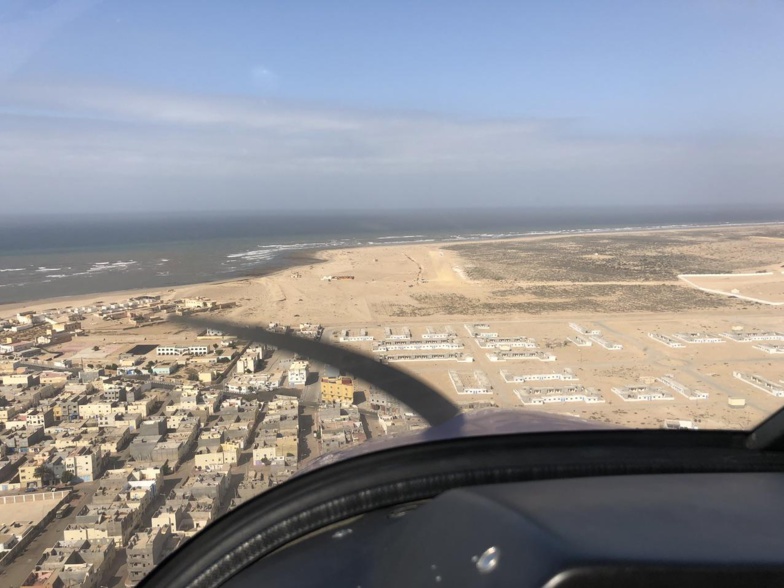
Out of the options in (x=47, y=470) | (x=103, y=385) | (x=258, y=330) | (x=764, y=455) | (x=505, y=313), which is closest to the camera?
(x=764, y=455)

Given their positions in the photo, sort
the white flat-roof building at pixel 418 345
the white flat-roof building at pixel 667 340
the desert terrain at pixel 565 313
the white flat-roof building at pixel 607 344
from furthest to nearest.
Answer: the white flat-roof building at pixel 607 344
the white flat-roof building at pixel 667 340
the white flat-roof building at pixel 418 345
the desert terrain at pixel 565 313

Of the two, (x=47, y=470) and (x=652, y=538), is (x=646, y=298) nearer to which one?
(x=47, y=470)

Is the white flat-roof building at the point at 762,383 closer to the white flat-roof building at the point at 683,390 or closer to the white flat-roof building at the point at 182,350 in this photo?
the white flat-roof building at the point at 683,390

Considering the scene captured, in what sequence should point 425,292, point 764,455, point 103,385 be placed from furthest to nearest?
point 425,292, point 103,385, point 764,455

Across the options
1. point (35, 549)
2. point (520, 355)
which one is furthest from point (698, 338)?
point (35, 549)

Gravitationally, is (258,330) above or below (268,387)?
above

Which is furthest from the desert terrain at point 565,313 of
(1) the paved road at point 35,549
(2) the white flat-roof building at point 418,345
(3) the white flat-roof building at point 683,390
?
(1) the paved road at point 35,549

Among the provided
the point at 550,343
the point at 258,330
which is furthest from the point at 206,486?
the point at 550,343

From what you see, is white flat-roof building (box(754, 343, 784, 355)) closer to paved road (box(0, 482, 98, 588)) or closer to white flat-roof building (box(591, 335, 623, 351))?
white flat-roof building (box(591, 335, 623, 351))

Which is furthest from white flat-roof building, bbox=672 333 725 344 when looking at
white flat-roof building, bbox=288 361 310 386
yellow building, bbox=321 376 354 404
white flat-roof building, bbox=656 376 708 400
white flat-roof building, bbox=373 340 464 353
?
yellow building, bbox=321 376 354 404
